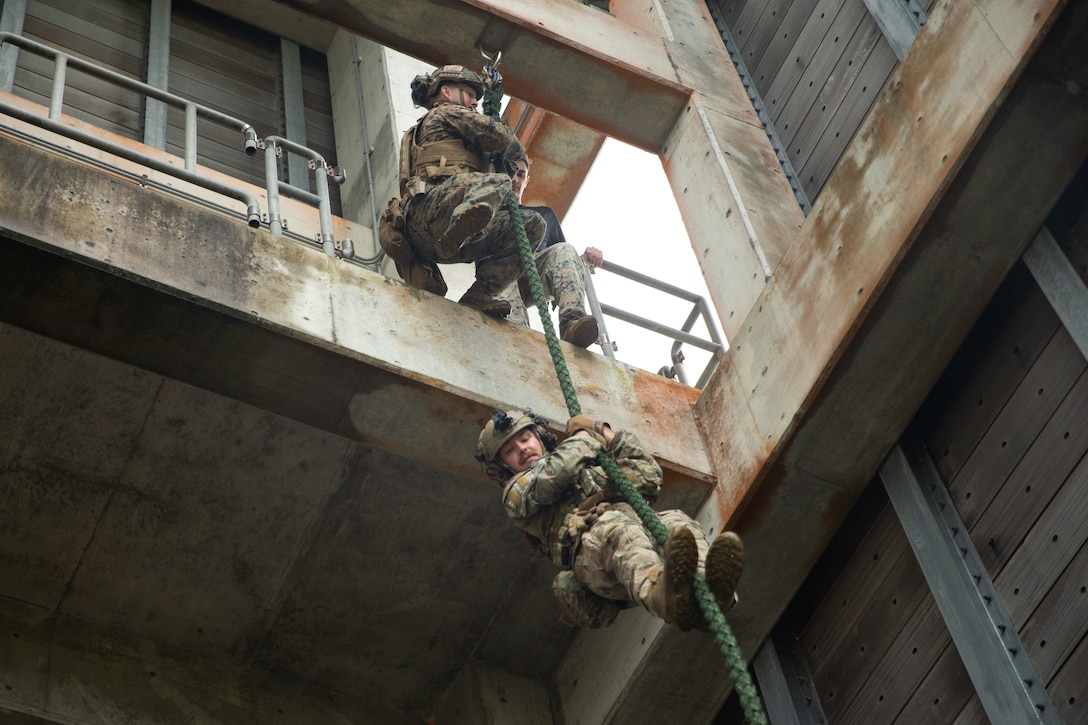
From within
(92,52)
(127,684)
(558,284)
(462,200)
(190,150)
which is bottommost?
(127,684)

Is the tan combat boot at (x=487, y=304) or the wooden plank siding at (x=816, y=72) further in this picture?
the wooden plank siding at (x=816, y=72)

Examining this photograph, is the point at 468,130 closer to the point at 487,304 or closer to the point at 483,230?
the point at 483,230

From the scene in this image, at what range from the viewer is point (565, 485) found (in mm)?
5527

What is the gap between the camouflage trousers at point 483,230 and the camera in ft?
23.9

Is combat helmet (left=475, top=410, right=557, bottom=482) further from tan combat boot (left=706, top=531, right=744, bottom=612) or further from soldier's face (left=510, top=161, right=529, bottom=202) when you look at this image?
soldier's face (left=510, top=161, right=529, bottom=202)

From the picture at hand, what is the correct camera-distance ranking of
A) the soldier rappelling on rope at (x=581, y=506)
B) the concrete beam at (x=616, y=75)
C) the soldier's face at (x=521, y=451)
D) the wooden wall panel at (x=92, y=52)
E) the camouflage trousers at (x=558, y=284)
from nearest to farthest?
the soldier rappelling on rope at (x=581, y=506) < the soldier's face at (x=521, y=451) < the camouflage trousers at (x=558, y=284) < the concrete beam at (x=616, y=75) < the wooden wall panel at (x=92, y=52)

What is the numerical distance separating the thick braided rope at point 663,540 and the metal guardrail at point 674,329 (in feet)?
5.73

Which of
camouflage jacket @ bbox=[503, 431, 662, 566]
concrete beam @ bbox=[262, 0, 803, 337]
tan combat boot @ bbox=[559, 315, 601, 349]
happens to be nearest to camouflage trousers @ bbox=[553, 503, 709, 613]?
camouflage jacket @ bbox=[503, 431, 662, 566]

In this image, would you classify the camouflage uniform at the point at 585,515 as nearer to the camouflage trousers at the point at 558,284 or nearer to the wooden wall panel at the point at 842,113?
the camouflage trousers at the point at 558,284

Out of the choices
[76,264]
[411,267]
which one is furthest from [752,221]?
[76,264]

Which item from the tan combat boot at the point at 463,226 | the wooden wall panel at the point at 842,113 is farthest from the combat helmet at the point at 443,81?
the wooden wall panel at the point at 842,113

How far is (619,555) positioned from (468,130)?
3.45 m

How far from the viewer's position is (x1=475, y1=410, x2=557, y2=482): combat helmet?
584 centimetres

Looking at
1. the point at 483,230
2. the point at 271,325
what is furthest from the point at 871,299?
A: the point at 271,325
